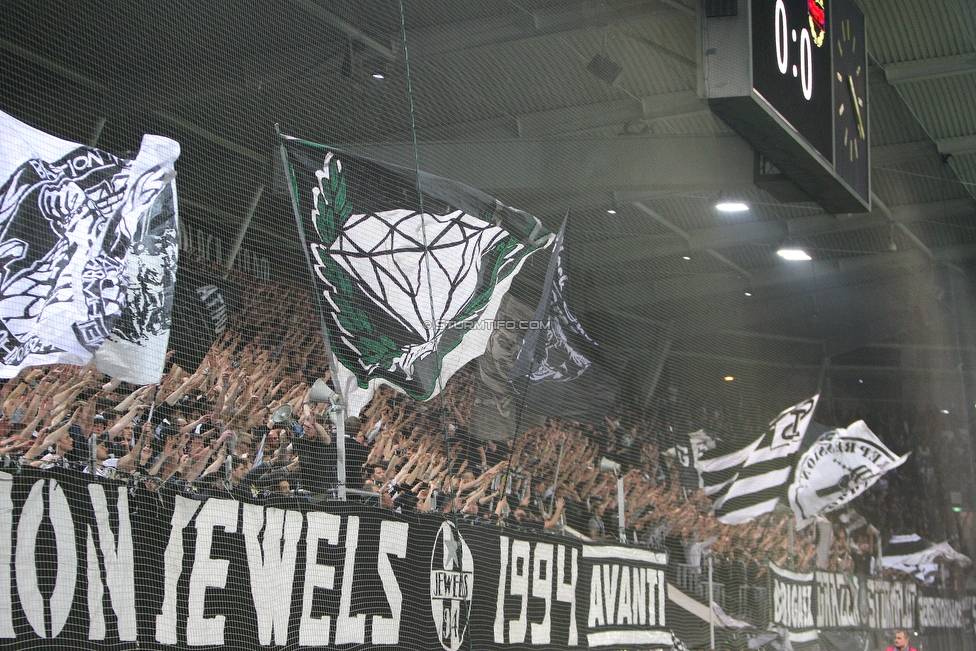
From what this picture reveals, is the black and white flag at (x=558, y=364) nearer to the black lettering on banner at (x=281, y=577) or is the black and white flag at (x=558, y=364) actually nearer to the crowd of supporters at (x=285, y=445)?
the crowd of supporters at (x=285, y=445)

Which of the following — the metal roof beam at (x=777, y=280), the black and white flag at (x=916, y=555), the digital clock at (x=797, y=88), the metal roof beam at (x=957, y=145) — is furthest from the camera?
the black and white flag at (x=916, y=555)

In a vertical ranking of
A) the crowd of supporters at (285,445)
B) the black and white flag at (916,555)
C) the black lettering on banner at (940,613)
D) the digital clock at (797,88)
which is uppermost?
the digital clock at (797,88)

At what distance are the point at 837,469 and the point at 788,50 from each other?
7.58 m

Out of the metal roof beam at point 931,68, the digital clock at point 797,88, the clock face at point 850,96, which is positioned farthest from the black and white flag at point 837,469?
the digital clock at point 797,88

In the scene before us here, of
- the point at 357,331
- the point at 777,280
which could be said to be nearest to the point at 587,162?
the point at 357,331

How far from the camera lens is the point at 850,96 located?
255 inches

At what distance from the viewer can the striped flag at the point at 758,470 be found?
32.6 feet

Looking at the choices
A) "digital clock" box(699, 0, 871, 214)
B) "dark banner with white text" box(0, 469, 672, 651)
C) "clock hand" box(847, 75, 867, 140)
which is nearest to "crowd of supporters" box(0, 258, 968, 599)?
"dark banner with white text" box(0, 469, 672, 651)

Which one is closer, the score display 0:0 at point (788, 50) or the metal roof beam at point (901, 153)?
the score display 0:0 at point (788, 50)

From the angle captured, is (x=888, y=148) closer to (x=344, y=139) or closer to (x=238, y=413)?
(x=344, y=139)

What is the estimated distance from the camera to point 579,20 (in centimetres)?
754

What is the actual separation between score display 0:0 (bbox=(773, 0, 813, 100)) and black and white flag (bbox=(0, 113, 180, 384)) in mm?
2992

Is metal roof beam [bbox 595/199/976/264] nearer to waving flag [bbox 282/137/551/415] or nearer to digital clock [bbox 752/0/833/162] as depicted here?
digital clock [bbox 752/0/833/162]

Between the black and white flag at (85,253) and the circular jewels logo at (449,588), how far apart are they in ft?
6.06
